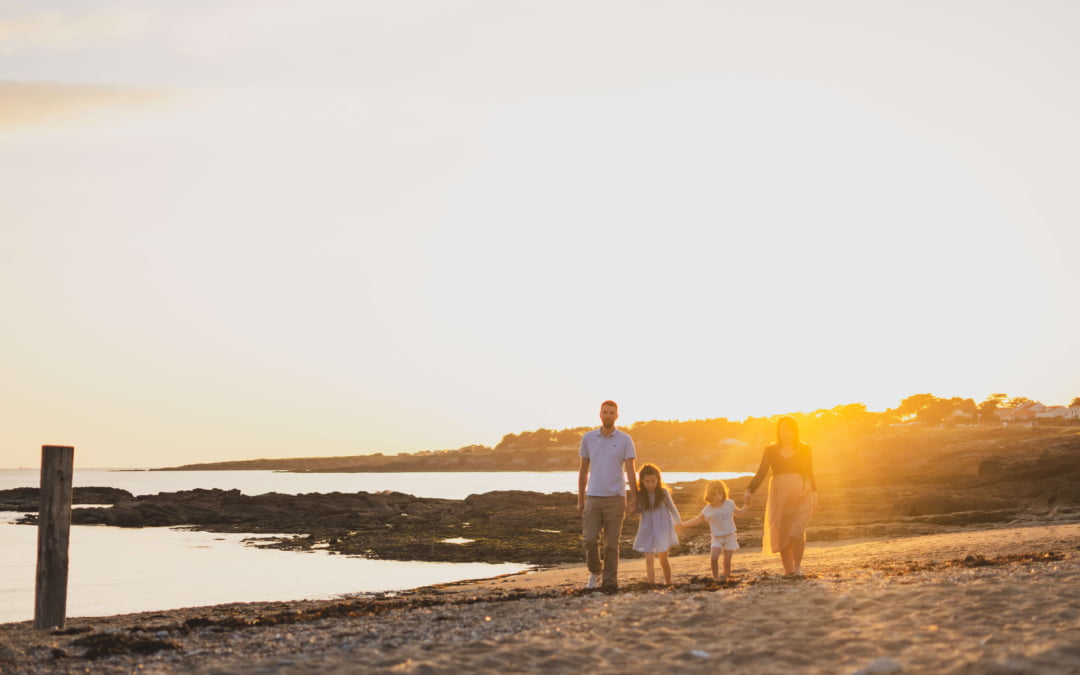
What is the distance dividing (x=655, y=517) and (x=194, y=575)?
14.5 meters

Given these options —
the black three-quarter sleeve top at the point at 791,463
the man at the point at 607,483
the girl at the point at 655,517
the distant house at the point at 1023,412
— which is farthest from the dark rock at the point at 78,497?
the distant house at the point at 1023,412

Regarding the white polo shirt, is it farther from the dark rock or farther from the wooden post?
the dark rock

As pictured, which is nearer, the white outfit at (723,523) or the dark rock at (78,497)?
the white outfit at (723,523)

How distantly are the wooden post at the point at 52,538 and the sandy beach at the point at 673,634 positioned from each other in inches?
15.6

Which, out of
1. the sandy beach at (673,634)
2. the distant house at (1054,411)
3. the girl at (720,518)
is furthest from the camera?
the distant house at (1054,411)

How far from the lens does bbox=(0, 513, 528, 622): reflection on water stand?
17.8 m

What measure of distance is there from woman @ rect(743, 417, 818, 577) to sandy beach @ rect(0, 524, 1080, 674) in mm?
652

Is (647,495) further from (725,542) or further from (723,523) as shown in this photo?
(725,542)

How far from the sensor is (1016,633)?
727cm

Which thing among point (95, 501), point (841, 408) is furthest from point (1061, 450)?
point (841, 408)

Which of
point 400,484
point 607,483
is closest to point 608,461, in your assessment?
point 607,483

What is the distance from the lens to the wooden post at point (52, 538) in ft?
36.9

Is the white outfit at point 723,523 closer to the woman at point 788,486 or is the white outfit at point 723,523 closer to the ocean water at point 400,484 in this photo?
the woman at point 788,486

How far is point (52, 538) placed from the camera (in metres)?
11.4
